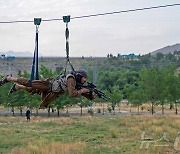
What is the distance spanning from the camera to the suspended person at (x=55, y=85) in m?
7.36

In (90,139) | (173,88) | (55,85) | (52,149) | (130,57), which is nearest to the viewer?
(55,85)

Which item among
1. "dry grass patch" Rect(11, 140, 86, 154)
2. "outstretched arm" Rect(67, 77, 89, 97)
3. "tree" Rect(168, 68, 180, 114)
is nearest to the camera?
"outstretched arm" Rect(67, 77, 89, 97)

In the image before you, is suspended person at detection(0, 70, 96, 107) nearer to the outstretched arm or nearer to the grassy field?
the outstretched arm

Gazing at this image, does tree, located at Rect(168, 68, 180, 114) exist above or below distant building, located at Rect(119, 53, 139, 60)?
below

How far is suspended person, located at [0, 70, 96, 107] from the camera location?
24.1 feet

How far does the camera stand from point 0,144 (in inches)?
872

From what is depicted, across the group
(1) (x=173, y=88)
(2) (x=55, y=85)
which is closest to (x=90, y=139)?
(2) (x=55, y=85)

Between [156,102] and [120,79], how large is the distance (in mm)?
27392

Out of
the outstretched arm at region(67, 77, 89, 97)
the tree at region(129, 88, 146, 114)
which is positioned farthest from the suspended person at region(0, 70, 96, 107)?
the tree at region(129, 88, 146, 114)

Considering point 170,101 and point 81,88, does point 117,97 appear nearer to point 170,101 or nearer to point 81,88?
point 170,101

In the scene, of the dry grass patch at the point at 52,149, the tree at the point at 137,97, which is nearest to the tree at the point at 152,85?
the tree at the point at 137,97

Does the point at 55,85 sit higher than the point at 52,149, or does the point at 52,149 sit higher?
the point at 55,85

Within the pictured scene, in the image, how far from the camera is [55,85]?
7.74 metres

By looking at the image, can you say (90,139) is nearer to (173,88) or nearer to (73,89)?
(73,89)
